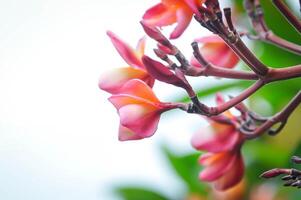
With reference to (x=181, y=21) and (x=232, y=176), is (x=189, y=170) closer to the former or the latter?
(x=232, y=176)

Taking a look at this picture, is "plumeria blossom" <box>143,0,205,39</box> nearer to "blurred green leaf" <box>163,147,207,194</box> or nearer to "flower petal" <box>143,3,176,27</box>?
"flower petal" <box>143,3,176,27</box>

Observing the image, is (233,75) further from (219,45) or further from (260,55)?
(260,55)

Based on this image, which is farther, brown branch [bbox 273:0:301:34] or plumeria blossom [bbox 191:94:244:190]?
plumeria blossom [bbox 191:94:244:190]

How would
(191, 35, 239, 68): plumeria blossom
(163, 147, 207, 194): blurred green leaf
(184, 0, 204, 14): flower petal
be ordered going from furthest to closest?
(163, 147, 207, 194): blurred green leaf → (191, 35, 239, 68): plumeria blossom → (184, 0, 204, 14): flower petal

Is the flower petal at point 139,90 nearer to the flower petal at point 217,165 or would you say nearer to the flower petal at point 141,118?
the flower petal at point 141,118

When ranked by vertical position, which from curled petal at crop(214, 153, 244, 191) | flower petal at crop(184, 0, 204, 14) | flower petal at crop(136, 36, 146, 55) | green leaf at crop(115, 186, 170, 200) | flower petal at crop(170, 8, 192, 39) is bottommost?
green leaf at crop(115, 186, 170, 200)

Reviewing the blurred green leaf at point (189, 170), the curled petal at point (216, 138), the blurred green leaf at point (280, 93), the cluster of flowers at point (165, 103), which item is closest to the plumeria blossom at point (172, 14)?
the cluster of flowers at point (165, 103)

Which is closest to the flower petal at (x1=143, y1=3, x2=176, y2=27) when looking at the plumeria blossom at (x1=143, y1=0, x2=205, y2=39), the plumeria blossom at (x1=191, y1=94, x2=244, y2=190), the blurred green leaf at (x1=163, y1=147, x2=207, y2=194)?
the plumeria blossom at (x1=143, y1=0, x2=205, y2=39)

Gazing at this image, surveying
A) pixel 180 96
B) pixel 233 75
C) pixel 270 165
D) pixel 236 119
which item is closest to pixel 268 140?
pixel 270 165

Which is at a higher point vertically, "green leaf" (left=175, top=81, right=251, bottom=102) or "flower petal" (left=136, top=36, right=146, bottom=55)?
"flower petal" (left=136, top=36, right=146, bottom=55)
